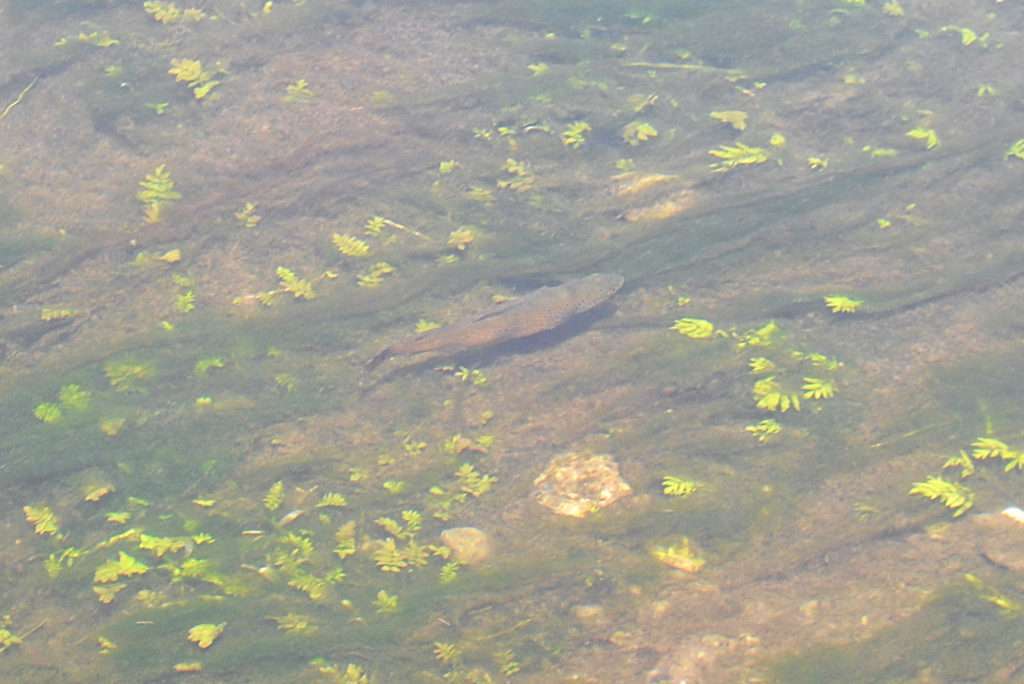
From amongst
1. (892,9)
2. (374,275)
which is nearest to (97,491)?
(374,275)

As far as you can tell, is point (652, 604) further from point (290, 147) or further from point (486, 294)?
point (290, 147)

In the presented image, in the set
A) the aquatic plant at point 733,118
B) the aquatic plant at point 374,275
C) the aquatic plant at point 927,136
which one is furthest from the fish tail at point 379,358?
the aquatic plant at point 927,136

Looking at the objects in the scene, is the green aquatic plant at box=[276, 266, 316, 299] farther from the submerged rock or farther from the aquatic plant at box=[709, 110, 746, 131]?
the aquatic plant at box=[709, 110, 746, 131]

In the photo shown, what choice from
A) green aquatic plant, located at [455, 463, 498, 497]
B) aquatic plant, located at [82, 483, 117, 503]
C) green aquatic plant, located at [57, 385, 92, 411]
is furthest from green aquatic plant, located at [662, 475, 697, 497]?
green aquatic plant, located at [57, 385, 92, 411]

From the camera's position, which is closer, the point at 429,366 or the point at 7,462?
the point at 7,462

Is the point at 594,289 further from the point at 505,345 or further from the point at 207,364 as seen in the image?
the point at 207,364

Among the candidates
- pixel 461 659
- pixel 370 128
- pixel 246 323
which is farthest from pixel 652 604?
pixel 370 128
